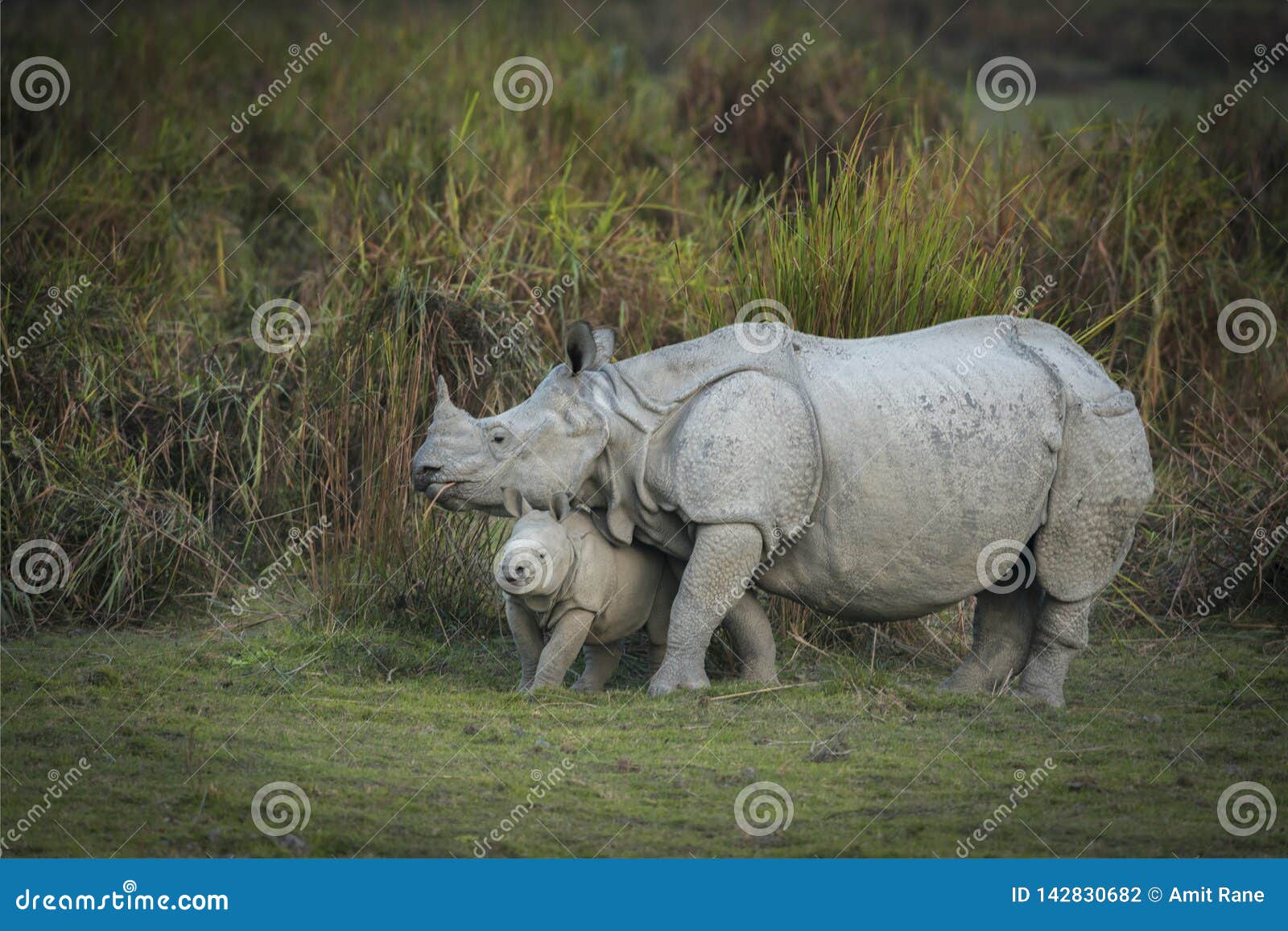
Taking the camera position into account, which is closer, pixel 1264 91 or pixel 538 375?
pixel 538 375

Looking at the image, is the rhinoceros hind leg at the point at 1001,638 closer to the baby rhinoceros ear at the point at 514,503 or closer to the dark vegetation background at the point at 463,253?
the dark vegetation background at the point at 463,253

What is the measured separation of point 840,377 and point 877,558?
74 centimetres

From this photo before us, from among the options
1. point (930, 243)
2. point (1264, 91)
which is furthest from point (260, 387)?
point (1264, 91)

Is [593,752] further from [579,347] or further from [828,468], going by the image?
[579,347]

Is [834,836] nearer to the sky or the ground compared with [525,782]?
nearer to the sky

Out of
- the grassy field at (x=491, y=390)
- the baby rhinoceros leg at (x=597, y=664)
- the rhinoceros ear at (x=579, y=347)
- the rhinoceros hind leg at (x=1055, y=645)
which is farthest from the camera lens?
the baby rhinoceros leg at (x=597, y=664)

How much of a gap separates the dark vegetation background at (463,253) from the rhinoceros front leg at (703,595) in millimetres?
1082

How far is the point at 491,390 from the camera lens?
9.52 metres

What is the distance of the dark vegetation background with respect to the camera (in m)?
8.57

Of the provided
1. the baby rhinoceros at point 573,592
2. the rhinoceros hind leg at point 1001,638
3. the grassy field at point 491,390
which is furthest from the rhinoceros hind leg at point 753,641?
the rhinoceros hind leg at point 1001,638

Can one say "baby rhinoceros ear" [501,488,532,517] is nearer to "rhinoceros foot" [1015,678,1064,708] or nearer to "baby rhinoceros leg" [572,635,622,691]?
"baby rhinoceros leg" [572,635,622,691]

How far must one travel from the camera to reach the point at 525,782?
6.16m

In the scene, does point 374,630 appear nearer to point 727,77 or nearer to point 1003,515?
point 1003,515

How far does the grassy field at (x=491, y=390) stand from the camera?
20.4 ft
